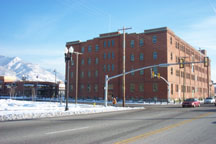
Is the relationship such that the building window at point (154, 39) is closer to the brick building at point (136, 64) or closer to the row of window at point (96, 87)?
the brick building at point (136, 64)

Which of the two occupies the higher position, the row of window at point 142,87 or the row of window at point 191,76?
the row of window at point 191,76

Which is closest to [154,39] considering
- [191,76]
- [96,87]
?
[96,87]

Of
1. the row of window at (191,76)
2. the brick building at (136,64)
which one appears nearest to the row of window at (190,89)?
the brick building at (136,64)

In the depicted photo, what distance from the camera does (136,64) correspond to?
62.3 metres

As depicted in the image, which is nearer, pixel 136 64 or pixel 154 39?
pixel 154 39

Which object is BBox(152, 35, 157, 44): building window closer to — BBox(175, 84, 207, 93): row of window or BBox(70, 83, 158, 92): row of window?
BBox(70, 83, 158, 92): row of window

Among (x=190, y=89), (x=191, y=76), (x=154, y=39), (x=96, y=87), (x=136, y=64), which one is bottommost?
(x=190, y=89)

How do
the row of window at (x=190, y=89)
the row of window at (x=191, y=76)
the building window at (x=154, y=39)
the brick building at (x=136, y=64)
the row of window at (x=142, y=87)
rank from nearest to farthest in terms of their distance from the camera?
the row of window at (x=142, y=87)
the brick building at (x=136, y=64)
the building window at (x=154, y=39)
the row of window at (x=190, y=89)
the row of window at (x=191, y=76)

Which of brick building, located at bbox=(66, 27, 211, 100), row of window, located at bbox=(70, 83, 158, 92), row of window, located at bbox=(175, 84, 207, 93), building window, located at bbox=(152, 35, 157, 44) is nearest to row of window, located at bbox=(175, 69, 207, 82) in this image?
brick building, located at bbox=(66, 27, 211, 100)

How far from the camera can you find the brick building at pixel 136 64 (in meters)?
58.7

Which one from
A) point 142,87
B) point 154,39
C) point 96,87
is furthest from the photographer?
point 96,87

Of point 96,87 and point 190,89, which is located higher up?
point 96,87

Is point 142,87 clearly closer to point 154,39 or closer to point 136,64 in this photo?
point 136,64

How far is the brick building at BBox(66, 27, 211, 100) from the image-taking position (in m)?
58.7
